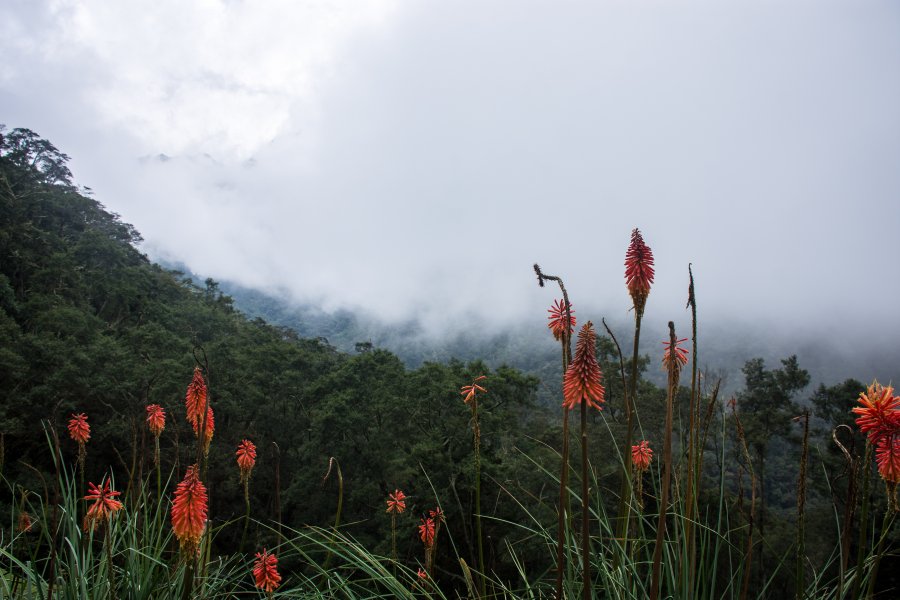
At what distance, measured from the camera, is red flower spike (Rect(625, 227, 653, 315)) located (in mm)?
2596

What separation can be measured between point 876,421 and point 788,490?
47.0m

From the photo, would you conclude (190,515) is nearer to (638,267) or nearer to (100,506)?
(100,506)

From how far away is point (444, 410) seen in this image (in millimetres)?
29047

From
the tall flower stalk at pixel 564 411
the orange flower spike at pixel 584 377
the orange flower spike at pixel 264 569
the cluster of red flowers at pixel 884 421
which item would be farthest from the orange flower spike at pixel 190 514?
the cluster of red flowers at pixel 884 421

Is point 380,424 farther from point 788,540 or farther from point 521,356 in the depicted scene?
point 521,356

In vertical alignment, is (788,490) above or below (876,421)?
below

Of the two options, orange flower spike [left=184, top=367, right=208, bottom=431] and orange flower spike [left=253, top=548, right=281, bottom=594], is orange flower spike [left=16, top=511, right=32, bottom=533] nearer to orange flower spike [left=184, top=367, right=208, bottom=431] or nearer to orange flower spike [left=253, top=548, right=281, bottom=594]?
orange flower spike [left=184, top=367, right=208, bottom=431]

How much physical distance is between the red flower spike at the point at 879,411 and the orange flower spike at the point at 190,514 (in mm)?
3663

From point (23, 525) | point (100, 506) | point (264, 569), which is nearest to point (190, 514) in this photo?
point (100, 506)

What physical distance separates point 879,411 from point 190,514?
12.7 ft

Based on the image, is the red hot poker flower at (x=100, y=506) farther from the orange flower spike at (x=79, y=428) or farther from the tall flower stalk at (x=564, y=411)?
the tall flower stalk at (x=564, y=411)

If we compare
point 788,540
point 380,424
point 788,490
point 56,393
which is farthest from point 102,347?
point 788,490

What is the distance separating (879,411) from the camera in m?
2.23

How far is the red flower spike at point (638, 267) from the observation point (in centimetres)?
260
